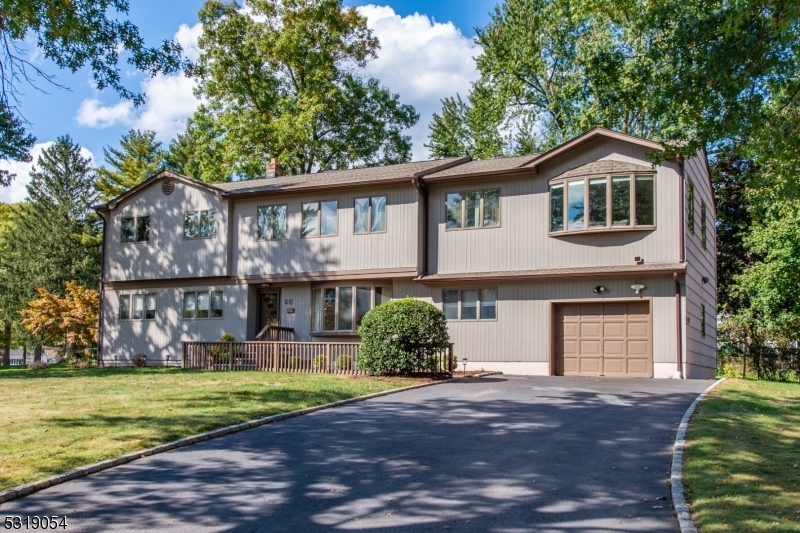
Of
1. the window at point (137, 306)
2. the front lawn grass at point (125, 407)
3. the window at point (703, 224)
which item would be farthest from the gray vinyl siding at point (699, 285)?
the window at point (137, 306)

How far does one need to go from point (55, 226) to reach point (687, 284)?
40215 millimetres

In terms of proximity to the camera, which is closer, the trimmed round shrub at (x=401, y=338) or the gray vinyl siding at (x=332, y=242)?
the trimmed round shrub at (x=401, y=338)

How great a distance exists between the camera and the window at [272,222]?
2555cm

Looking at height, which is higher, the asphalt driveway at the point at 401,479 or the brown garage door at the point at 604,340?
the brown garage door at the point at 604,340

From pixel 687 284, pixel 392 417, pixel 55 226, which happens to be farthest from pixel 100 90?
pixel 55 226

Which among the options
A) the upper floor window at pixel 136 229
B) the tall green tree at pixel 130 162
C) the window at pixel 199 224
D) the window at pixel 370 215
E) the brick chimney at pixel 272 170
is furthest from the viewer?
the tall green tree at pixel 130 162

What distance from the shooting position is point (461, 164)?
2520 centimetres

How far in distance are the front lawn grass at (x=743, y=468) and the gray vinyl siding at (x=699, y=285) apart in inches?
271

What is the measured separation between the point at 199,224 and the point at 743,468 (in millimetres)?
22299

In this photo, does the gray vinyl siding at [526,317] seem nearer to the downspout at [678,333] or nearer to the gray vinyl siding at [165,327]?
the downspout at [678,333]

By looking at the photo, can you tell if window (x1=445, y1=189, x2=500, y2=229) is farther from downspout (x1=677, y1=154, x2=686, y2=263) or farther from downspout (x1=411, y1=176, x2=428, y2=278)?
downspout (x1=677, y1=154, x2=686, y2=263)

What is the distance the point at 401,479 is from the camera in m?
7.86

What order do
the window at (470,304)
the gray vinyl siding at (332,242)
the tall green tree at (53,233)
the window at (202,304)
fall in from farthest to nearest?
the tall green tree at (53,233)
the window at (202,304)
the gray vinyl siding at (332,242)
the window at (470,304)

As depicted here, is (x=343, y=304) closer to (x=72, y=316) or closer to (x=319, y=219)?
(x=319, y=219)
